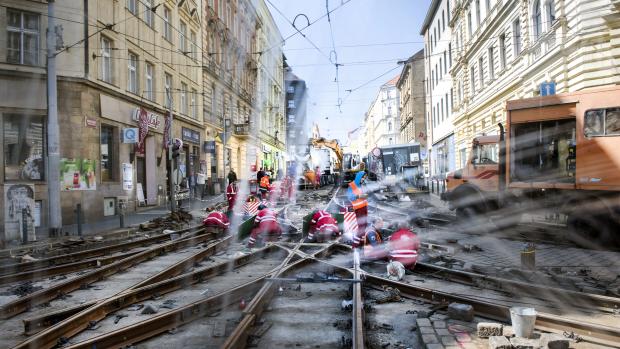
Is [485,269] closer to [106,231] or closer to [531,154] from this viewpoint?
[531,154]

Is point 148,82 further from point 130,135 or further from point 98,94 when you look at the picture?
point 98,94

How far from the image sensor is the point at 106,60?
17141 millimetres

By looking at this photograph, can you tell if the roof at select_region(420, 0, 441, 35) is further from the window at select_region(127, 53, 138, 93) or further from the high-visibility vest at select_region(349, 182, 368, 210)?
the high-visibility vest at select_region(349, 182, 368, 210)

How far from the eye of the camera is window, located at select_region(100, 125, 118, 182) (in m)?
17.3

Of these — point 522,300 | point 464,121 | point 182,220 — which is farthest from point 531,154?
point 464,121

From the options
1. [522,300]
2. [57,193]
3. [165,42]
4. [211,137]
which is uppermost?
[165,42]

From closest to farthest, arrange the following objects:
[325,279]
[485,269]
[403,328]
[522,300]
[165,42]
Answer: [403,328] → [522,300] → [325,279] → [485,269] → [165,42]

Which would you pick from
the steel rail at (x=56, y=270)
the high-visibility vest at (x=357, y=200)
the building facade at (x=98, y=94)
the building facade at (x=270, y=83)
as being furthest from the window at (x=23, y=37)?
the high-visibility vest at (x=357, y=200)

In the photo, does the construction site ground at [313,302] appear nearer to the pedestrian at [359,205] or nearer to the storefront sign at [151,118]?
the pedestrian at [359,205]

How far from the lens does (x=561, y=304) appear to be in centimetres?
543

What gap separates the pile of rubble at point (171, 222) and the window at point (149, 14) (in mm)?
9201

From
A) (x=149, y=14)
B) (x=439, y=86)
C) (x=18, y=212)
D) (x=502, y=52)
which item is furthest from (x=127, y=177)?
(x=439, y=86)

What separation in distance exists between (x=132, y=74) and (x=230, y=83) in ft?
18.0

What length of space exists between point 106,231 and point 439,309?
34.5 ft
